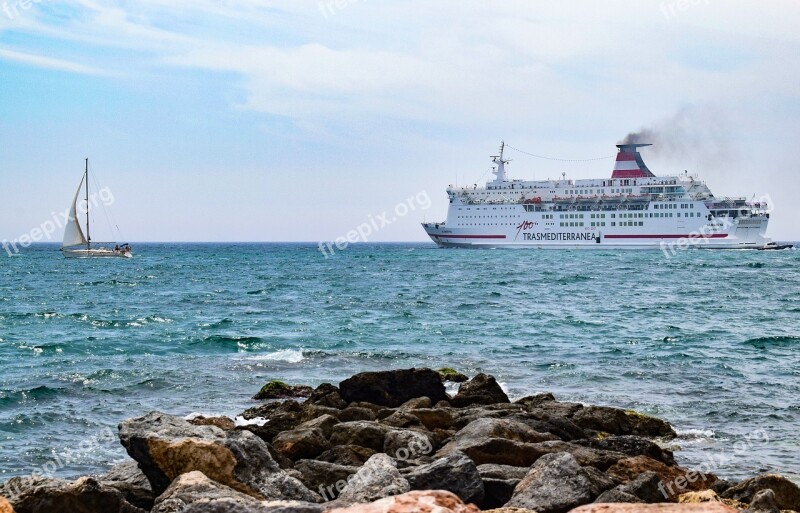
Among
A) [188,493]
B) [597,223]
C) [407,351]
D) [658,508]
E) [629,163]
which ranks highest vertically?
[629,163]

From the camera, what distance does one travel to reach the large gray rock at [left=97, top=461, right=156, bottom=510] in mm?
6527

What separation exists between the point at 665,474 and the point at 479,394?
4.13 meters

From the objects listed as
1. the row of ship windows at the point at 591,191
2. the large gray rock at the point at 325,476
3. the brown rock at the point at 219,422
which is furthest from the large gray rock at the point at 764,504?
the row of ship windows at the point at 591,191

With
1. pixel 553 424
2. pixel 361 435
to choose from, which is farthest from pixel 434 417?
pixel 361 435

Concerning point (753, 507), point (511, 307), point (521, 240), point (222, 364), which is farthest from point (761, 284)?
point (521, 240)

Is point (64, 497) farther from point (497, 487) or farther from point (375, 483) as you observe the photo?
point (497, 487)

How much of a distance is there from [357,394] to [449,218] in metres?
86.0

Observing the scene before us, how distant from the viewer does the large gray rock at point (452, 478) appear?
20.6ft

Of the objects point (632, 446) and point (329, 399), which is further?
point (329, 399)

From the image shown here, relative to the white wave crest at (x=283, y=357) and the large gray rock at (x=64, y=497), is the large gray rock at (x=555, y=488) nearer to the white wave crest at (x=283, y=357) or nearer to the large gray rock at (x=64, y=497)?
the large gray rock at (x=64, y=497)

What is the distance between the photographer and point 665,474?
8117 millimetres

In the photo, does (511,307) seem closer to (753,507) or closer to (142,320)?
(142,320)

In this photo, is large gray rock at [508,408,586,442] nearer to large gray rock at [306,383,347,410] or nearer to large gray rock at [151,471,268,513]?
large gray rock at [306,383,347,410]

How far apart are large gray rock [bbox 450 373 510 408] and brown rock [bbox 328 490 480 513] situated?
826cm
